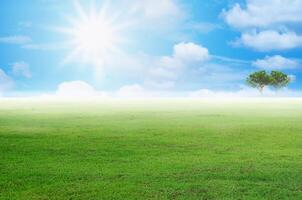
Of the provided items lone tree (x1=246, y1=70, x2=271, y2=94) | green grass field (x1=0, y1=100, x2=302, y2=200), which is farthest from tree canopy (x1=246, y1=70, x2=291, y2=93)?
green grass field (x1=0, y1=100, x2=302, y2=200)

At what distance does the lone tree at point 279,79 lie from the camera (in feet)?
452

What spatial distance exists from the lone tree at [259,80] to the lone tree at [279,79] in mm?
1341

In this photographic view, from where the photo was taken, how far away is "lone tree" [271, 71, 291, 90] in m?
138

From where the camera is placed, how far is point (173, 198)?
1602 centimetres

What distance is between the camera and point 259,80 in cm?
13875

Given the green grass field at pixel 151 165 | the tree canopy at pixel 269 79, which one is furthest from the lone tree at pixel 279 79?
the green grass field at pixel 151 165

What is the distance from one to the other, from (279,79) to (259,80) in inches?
220

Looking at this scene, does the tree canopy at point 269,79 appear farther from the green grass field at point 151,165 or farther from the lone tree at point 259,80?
the green grass field at point 151,165

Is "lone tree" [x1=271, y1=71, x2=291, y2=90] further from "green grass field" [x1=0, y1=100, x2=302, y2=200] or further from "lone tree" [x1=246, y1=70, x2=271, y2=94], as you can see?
"green grass field" [x1=0, y1=100, x2=302, y2=200]

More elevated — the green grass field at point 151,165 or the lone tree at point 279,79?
the lone tree at point 279,79

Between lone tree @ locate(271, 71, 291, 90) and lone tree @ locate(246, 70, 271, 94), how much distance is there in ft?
4.40

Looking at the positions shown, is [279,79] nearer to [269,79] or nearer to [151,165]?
[269,79]

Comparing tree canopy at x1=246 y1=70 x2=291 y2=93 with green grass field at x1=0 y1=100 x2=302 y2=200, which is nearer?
green grass field at x1=0 y1=100 x2=302 y2=200

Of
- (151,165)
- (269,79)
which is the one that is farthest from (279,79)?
(151,165)
